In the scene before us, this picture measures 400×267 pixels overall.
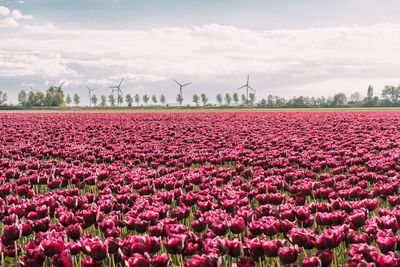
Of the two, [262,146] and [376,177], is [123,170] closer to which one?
[376,177]

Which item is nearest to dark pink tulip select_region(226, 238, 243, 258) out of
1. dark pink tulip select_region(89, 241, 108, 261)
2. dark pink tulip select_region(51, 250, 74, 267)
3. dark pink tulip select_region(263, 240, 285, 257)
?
dark pink tulip select_region(263, 240, 285, 257)

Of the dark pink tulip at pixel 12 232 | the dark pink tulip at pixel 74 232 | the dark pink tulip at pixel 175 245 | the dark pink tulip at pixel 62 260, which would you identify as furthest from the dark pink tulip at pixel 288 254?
the dark pink tulip at pixel 12 232

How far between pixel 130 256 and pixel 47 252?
903 millimetres

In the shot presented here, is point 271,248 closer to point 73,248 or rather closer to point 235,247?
point 235,247

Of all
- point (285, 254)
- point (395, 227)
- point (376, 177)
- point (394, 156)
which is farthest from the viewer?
point (394, 156)

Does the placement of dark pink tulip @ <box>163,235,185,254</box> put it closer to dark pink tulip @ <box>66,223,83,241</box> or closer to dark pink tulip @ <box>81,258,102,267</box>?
dark pink tulip @ <box>81,258,102,267</box>

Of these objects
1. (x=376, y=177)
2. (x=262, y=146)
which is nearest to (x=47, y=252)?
(x=376, y=177)

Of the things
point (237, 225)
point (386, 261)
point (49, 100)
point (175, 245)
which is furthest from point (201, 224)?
point (49, 100)

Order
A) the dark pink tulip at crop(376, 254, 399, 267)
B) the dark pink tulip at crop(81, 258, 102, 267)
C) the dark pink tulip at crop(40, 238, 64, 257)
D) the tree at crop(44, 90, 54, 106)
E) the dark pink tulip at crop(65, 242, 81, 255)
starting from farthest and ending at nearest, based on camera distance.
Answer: the tree at crop(44, 90, 54, 106), the dark pink tulip at crop(65, 242, 81, 255), the dark pink tulip at crop(40, 238, 64, 257), the dark pink tulip at crop(81, 258, 102, 267), the dark pink tulip at crop(376, 254, 399, 267)

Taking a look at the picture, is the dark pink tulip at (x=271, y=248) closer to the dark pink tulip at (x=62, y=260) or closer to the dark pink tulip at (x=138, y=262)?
the dark pink tulip at (x=138, y=262)

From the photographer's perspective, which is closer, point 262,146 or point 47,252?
point 47,252

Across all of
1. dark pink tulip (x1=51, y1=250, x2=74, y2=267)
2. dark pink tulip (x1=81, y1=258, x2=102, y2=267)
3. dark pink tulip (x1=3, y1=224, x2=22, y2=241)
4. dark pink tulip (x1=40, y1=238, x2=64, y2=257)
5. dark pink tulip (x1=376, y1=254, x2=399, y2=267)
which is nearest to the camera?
dark pink tulip (x1=376, y1=254, x2=399, y2=267)

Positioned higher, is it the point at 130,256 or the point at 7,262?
the point at 130,256

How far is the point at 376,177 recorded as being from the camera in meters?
7.45
